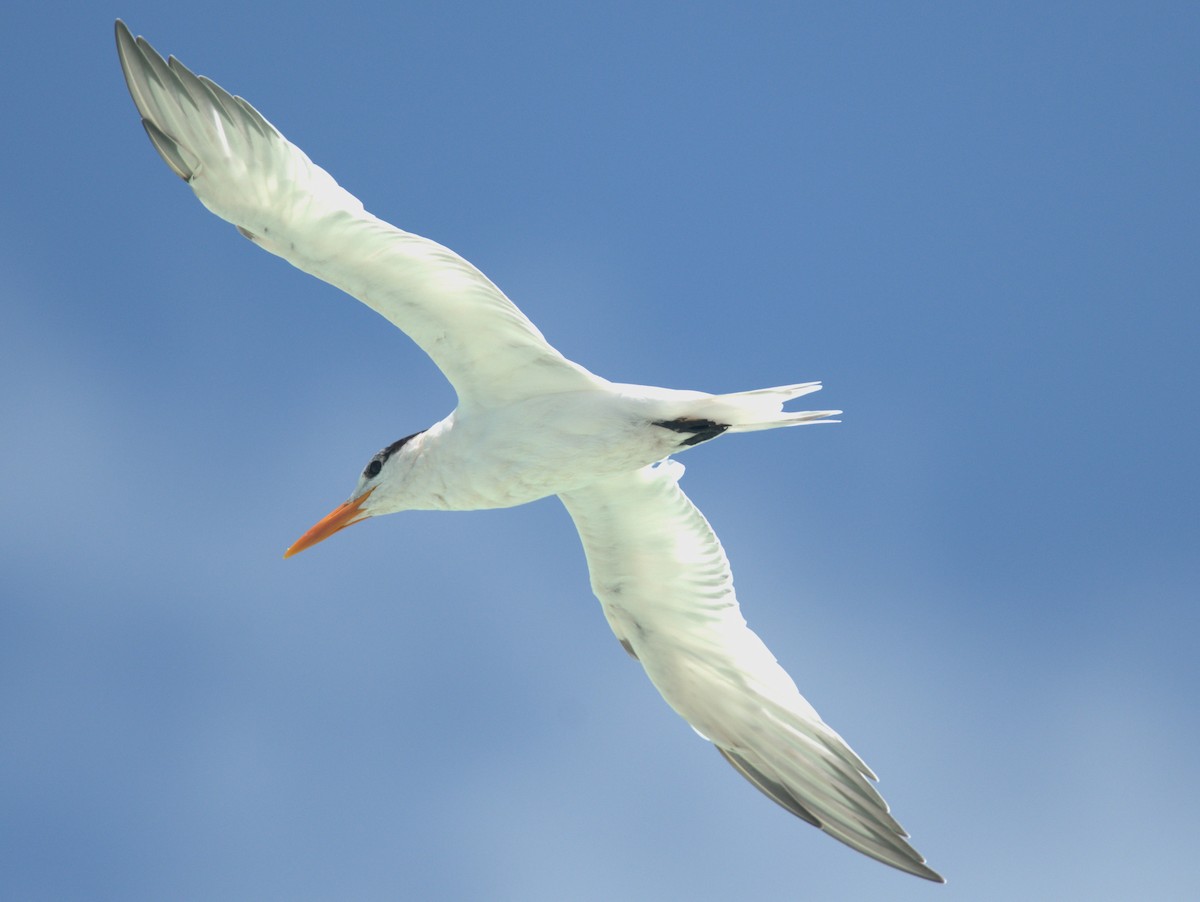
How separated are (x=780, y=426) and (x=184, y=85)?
148 inches

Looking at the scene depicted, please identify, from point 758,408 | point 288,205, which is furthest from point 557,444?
point 288,205

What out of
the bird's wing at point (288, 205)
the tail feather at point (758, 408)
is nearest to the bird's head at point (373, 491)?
the bird's wing at point (288, 205)

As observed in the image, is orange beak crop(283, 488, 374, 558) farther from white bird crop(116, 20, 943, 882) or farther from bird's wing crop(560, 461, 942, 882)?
bird's wing crop(560, 461, 942, 882)

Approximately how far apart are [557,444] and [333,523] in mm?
1821

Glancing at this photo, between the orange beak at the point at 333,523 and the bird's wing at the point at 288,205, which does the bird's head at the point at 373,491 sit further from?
the bird's wing at the point at 288,205

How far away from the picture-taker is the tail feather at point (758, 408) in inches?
285

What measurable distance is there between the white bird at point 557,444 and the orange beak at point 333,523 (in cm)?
1

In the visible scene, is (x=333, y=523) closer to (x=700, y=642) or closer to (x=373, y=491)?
(x=373, y=491)

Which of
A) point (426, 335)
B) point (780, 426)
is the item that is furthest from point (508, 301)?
point (780, 426)

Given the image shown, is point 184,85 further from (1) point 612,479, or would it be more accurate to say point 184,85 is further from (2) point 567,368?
(1) point 612,479

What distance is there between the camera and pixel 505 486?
25.3ft

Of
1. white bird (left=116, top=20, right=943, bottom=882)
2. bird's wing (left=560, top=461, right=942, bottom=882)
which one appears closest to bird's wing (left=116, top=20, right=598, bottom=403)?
white bird (left=116, top=20, right=943, bottom=882)

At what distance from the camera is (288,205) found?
7.02 meters

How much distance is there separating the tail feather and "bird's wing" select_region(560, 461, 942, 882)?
1.19 meters
